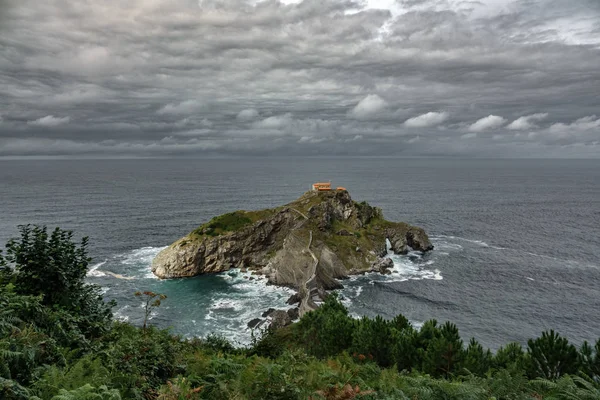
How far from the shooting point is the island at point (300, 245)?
77000 mm

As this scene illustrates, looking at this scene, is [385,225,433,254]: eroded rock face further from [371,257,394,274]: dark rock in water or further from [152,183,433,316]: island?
[371,257,394,274]: dark rock in water

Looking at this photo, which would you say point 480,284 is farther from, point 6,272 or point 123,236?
point 123,236

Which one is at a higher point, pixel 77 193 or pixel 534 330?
pixel 77 193

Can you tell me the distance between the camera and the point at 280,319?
189 feet

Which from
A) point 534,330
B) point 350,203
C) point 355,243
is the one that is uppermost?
point 350,203

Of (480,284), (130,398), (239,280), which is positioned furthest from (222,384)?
(480,284)

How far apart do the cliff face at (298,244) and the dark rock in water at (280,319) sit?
8.91m

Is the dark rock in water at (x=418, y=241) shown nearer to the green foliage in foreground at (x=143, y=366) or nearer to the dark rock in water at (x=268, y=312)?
the dark rock in water at (x=268, y=312)

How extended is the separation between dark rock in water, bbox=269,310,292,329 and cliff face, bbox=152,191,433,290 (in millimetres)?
8911

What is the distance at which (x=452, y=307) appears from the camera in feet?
209

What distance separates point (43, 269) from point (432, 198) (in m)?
181

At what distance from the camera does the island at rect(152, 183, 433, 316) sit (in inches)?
3031

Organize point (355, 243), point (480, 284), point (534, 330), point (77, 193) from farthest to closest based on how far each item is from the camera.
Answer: point (77, 193)
point (355, 243)
point (480, 284)
point (534, 330)

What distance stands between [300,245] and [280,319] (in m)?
25.4
